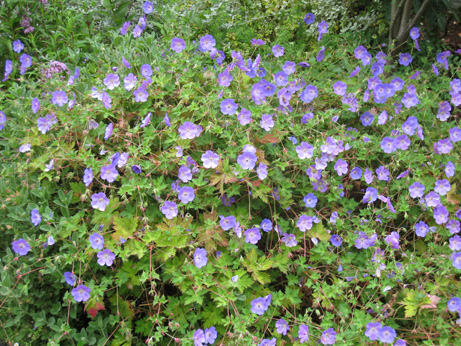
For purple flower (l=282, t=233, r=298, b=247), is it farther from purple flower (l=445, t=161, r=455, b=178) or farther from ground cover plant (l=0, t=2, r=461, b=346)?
purple flower (l=445, t=161, r=455, b=178)

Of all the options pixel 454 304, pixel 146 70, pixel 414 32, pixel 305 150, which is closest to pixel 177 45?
pixel 146 70

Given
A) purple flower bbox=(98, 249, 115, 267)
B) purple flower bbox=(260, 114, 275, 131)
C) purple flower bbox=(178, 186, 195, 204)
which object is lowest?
purple flower bbox=(98, 249, 115, 267)

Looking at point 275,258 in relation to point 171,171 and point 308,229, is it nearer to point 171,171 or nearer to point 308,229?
point 308,229

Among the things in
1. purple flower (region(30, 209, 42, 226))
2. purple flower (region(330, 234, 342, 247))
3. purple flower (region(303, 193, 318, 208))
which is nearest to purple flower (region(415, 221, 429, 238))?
purple flower (region(330, 234, 342, 247))

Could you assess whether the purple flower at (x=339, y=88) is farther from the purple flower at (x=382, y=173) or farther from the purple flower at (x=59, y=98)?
the purple flower at (x=59, y=98)

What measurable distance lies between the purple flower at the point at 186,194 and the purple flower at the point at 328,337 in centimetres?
90

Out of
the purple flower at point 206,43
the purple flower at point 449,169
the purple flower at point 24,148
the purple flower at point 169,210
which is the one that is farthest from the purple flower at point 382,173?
the purple flower at point 24,148

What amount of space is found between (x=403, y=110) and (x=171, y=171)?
1705 mm

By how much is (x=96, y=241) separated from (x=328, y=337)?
118 centimetres

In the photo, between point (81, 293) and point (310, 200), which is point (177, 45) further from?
point (81, 293)

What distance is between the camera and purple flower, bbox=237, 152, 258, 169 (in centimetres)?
209

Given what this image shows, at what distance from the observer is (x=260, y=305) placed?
200cm

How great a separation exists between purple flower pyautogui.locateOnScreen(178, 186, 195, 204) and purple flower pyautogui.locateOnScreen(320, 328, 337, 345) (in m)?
0.90

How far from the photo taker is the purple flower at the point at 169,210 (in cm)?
206
